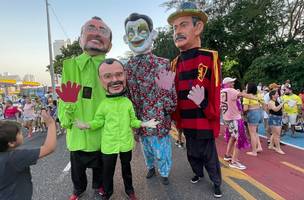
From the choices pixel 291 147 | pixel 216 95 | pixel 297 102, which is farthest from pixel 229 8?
pixel 216 95

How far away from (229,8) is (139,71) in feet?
62.8

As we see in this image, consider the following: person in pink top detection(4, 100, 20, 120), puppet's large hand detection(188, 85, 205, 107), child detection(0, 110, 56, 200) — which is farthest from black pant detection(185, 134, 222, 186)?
person in pink top detection(4, 100, 20, 120)

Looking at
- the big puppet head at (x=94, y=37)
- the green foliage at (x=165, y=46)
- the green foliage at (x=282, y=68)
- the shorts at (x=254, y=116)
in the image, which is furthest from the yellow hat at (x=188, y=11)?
the green foliage at (x=165, y=46)

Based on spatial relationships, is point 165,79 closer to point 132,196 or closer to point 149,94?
point 149,94

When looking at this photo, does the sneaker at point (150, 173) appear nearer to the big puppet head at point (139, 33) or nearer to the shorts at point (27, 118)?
the big puppet head at point (139, 33)

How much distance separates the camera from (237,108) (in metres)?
5.14

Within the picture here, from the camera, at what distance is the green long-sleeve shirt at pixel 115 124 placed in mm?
3363

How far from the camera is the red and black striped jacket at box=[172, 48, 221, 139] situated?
146 inches

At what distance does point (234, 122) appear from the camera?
16.8ft

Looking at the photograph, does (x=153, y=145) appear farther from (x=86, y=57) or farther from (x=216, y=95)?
(x=86, y=57)

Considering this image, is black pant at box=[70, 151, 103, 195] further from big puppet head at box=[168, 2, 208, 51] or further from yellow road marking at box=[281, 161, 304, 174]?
yellow road marking at box=[281, 161, 304, 174]

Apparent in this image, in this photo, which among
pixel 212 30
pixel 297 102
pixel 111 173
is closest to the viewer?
pixel 111 173

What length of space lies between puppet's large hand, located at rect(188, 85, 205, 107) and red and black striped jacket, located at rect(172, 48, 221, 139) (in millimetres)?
80

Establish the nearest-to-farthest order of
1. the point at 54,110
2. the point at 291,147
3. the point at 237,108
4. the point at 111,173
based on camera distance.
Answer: the point at 111,173 → the point at 237,108 → the point at 291,147 → the point at 54,110
